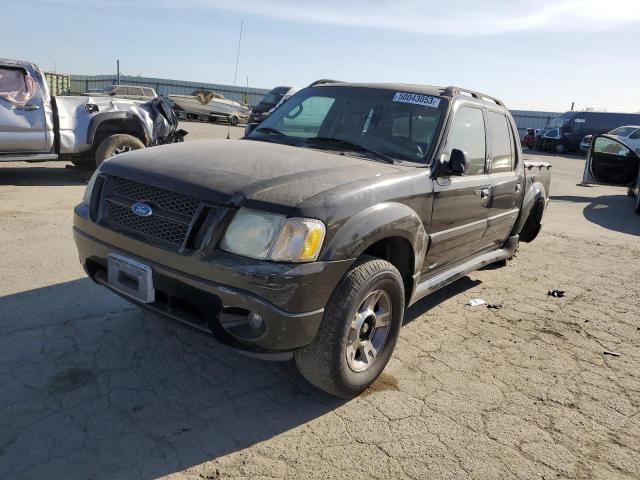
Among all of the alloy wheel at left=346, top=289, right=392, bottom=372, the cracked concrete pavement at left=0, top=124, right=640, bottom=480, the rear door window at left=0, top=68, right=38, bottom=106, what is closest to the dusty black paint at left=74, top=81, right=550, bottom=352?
the alloy wheel at left=346, top=289, right=392, bottom=372

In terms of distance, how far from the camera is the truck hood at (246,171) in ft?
8.39

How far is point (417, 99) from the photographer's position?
390 centimetres

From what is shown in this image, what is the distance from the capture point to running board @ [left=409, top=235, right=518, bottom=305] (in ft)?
11.9

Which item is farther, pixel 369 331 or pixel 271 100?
pixel 271 100

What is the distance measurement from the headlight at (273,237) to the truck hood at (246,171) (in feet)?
0.23

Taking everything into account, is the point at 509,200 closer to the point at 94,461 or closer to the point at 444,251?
the point at 444,251

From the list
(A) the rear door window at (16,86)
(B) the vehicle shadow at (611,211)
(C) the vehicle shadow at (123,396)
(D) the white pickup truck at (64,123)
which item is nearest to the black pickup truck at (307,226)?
(C) the vehicle shadow at (123,396)

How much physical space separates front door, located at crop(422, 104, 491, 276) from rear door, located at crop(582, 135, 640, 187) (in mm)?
9046

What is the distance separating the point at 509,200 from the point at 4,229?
5.28 m

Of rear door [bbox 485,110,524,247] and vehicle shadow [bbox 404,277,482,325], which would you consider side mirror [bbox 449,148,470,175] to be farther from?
vehicle shadow [bbox 404,277,482,325]

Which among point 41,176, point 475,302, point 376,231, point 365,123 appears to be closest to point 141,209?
point 376,231

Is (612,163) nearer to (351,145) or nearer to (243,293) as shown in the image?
(351,145)

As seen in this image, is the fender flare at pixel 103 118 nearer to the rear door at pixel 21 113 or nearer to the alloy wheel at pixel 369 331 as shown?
the rear door at pixel 21 113

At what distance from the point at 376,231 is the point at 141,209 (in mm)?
1283
